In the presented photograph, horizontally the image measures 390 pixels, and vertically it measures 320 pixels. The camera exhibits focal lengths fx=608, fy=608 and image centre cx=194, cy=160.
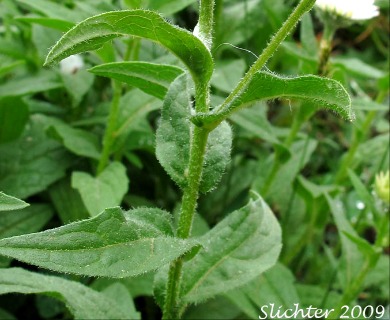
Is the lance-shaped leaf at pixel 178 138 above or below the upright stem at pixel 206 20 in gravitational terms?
below

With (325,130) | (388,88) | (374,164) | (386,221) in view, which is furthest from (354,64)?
A: (325,130)

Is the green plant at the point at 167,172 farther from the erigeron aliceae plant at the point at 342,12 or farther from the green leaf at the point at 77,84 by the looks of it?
the erigeron aliceae plant at the point at 342,12

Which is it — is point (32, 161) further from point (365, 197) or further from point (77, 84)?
point (365, 197)

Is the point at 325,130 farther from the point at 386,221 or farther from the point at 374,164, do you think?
the point at 386,221

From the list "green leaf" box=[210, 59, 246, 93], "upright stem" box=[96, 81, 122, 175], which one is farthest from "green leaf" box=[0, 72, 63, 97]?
"green leaf" box=[210, 59, 246, 93]

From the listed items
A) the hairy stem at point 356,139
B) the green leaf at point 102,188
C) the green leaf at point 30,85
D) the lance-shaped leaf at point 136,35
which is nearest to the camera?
the lance-shaped leaf at point 136,35

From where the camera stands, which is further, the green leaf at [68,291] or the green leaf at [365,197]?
the green leaf at [365,197]

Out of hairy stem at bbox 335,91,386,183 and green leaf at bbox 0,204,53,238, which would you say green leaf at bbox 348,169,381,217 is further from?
green leaf at bbox 0,204,53,238

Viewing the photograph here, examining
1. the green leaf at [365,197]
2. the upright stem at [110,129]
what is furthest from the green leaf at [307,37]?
the upright stem at [110,129]

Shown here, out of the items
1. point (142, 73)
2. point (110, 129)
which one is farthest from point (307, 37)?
point (142, 73)
